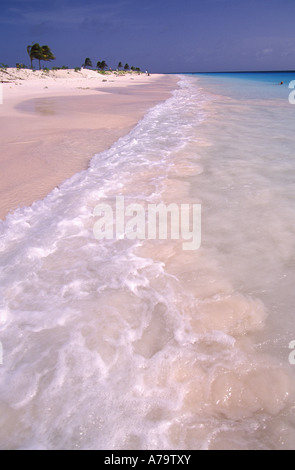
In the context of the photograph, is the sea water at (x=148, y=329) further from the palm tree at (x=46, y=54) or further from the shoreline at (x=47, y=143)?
the palm tree at (x=46, y=54)

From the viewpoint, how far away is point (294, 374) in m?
2.01

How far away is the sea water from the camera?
1728 mm

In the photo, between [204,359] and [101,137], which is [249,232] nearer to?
[204,359]

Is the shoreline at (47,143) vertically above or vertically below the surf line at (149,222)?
above

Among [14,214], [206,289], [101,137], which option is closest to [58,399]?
[206,289]

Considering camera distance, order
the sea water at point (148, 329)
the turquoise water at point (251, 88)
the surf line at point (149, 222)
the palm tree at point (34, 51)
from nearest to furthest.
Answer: the sea water at point (148, 329) → the surf line at point (149, 222) → the turquoise water at point (251, 88) → the palm tree at point (34, 51)

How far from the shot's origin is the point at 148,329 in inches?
92.4

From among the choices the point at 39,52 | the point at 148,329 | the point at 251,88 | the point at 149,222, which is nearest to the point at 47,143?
the point at 149,222

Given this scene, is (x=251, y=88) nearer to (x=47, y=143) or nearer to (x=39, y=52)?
(x=47, y=143)

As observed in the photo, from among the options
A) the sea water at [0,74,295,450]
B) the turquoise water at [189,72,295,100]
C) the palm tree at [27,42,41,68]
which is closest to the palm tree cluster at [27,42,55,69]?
the palm tree at [27,42,41,68]

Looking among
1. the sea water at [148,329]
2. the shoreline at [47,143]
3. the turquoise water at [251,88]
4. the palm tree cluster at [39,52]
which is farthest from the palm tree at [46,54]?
the sea water at [148,329]

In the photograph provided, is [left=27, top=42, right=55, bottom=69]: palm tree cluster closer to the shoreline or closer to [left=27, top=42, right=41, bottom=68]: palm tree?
[left=27, top=42, right=41, bottom=68]: palm tree

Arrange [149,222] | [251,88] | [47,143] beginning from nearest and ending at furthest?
[149,222]
[47,143]
[251,88]

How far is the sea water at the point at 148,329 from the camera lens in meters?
1.73
